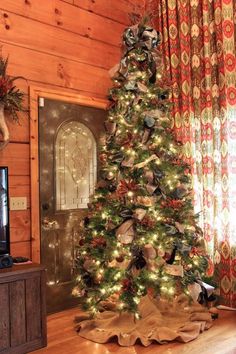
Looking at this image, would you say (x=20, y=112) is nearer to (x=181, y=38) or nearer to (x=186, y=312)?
(x=181, y=38)

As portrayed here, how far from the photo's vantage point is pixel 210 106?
377 cm

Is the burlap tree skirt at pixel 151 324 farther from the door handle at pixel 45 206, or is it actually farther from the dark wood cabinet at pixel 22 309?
the door handle at pixel 45 206

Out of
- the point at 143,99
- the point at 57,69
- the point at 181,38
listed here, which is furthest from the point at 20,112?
the point at 181,38

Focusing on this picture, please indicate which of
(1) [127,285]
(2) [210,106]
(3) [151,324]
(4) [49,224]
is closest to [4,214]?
(4) [49,224]

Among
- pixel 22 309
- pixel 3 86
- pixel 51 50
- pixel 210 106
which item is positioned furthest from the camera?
pixel 210 106

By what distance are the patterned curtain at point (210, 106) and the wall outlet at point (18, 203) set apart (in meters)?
1.66

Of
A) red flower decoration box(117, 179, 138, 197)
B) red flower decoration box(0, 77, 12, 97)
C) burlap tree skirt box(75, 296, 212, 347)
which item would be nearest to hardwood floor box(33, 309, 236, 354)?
burlap tree skirt box(75, 296, 212, 347)

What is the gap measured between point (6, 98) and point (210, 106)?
74.9 inches

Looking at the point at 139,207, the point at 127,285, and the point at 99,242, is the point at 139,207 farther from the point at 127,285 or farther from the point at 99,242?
the point at 127,285

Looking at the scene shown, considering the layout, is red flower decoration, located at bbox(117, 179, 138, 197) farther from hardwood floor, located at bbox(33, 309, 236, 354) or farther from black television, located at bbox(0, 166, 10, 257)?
hardwood floor, located at bbox(33, 309, 236, 354)

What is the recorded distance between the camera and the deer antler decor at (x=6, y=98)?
10.1 feet

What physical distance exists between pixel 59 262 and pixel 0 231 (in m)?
0.98

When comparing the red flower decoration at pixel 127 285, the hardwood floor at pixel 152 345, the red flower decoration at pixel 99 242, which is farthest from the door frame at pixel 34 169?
the red flower decoration at pixel 127 285

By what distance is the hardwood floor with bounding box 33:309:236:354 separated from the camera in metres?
2.70
